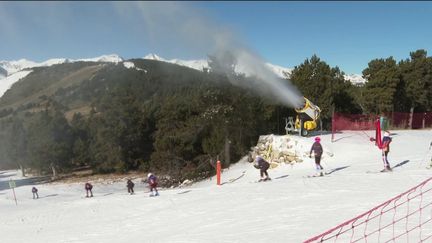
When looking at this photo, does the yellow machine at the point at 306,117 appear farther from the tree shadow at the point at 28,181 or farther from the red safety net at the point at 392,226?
the tree shadow at the point at 28,181

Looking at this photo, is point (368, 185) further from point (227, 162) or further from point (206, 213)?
point (227, 162)

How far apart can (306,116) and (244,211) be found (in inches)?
614

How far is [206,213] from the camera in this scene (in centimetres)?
1547

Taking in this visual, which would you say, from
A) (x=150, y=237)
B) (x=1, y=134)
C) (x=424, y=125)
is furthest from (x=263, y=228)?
(x=1, y=134)

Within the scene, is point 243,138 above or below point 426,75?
below

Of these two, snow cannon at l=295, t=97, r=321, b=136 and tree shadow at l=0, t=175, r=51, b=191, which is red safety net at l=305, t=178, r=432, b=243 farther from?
tree shadow at l=0, t=175, r=51, b=191

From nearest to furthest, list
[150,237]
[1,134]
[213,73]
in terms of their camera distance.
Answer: [150,237]
[213,73]
[1,134]

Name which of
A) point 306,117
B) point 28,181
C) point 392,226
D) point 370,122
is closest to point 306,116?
point 306,117

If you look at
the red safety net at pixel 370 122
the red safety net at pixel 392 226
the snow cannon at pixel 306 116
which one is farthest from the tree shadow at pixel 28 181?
the red safety net at pixel 392 226

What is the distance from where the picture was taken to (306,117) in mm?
29281

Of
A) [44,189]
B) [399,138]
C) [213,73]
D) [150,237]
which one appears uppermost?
[213,73]

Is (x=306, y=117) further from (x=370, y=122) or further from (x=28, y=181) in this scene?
(x=28, y=181)

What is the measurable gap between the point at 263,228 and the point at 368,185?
6166 millimetres

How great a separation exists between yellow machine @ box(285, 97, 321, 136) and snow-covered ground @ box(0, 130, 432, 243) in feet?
13.5
